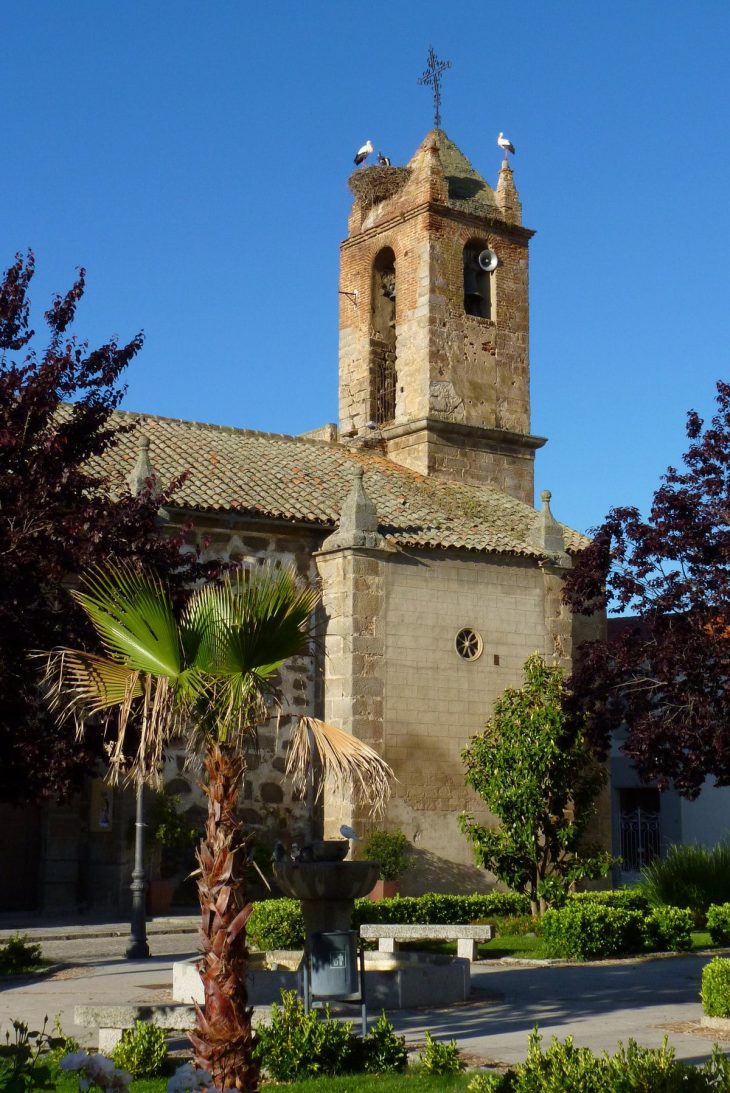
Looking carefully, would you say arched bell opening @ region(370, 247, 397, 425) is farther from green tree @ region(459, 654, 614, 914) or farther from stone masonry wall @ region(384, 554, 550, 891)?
green tree @ region(459, 654, 614, 914)

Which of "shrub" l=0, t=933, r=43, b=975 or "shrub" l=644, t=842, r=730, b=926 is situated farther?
"shrub" l=644, t=842, r=730, b=926

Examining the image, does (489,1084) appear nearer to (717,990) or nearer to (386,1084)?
(386,1084)

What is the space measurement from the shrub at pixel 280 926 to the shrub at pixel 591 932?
3.04m

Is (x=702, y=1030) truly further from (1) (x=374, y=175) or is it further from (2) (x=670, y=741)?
(1) (x=374, y=175)

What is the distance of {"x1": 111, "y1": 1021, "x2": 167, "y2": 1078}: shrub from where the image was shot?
28.9 ft

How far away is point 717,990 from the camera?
10.6 meters

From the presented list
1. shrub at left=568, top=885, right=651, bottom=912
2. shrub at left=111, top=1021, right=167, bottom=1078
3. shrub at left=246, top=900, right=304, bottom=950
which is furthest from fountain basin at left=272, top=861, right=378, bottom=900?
shrub at left=568, top=885, right=651, bottom=912

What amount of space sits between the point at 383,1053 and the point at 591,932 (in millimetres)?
7776

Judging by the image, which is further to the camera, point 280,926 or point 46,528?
point 280,926

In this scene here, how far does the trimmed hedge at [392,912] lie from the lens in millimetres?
15977

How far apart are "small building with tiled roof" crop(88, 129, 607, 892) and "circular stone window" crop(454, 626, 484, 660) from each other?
0.04 meters

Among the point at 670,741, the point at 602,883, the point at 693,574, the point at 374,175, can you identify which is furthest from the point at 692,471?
the point at 374,175

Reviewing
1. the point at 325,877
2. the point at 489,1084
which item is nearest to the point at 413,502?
the point at 325,877

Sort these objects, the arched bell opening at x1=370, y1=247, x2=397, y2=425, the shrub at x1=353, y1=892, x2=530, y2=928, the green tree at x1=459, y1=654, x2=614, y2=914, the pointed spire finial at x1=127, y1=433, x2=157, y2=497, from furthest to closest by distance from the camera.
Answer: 1. the arched bell opening at x1=370, y1=247, x2=397, y2=425
2. the pointed spire finial at x1=127, y1=433, x2=157, y2=497
3. the green tree at x1=459, y1=654, x2=614, y2=914
4. the shrub at x1=353, y1=892, x2=530, y2=928
